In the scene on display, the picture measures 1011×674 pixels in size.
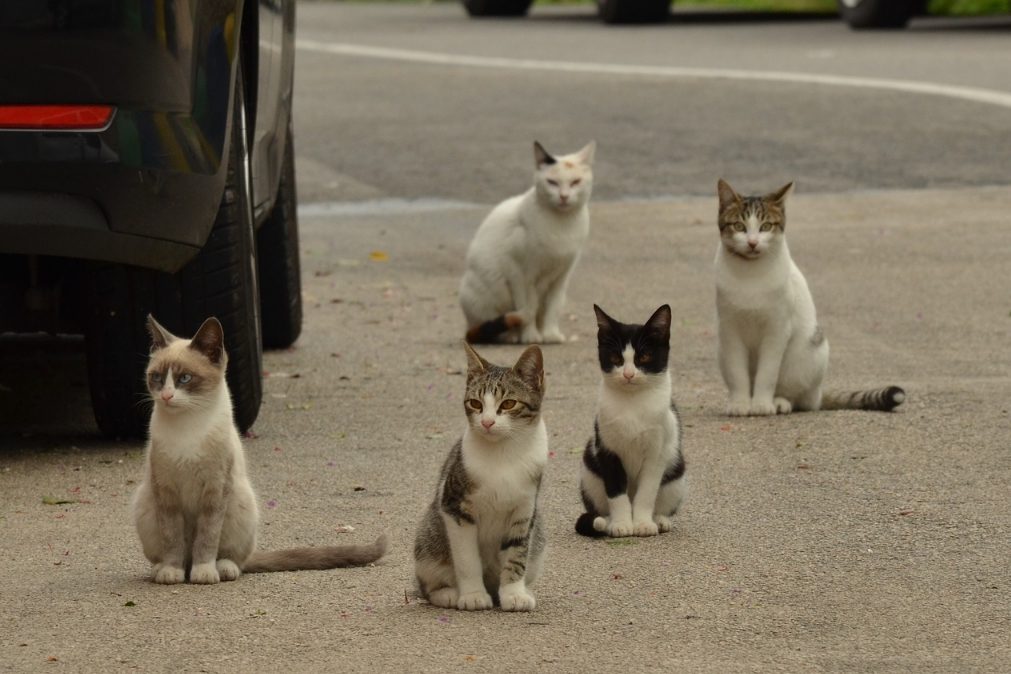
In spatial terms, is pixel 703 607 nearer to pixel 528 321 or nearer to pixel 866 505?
pixel 866 505

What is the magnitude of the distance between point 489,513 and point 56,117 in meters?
1.65

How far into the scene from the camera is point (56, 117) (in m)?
4.96

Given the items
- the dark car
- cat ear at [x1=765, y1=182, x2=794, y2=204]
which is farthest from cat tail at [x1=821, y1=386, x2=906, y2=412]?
the dark car

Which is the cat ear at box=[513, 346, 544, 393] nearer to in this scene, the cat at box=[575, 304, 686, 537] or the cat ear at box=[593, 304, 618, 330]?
the cat at box=[575, 304, 686, 537]

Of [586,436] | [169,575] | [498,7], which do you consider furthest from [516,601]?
[498,7]

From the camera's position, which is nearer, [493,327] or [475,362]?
[475,362]

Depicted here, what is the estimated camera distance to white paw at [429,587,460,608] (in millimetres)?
4340

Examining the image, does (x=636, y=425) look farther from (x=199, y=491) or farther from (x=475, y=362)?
(x=199, y=491)

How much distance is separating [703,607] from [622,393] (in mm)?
989

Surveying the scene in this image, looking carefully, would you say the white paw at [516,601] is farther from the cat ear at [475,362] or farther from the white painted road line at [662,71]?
the white painted road line at [662,71]

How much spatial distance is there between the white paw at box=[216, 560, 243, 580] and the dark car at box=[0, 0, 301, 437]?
1041mm

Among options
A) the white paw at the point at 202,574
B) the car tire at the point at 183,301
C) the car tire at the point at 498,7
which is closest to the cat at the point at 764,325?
the car tire at the point at 183,301

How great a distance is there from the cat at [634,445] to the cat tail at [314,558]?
66cm

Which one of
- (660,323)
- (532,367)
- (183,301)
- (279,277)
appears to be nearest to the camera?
(532,367)
